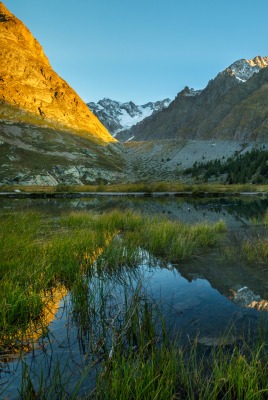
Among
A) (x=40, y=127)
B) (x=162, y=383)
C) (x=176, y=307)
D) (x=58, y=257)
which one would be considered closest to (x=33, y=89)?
(x=40, y=127)

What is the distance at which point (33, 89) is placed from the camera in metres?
138

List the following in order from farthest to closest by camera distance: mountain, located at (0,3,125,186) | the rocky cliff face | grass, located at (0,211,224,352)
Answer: the rocky cliff face < mountain, located at (0,3,125,186) < grass, located at (0,211,224,352)

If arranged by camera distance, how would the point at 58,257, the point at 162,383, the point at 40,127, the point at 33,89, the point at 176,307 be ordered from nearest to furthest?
1. the point at 162,383
2. the point at 176,307
3. the point at 58,257
4. the point at 40,127
5. the point at 33,89

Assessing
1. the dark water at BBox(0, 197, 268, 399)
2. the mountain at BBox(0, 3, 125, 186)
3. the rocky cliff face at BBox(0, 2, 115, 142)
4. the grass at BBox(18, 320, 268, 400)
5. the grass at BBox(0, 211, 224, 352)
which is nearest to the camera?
the grass at BBox(18, 320, 268, 400)

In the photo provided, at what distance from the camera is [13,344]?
4.98 m

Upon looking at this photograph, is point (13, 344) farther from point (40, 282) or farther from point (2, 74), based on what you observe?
point (2, 74)

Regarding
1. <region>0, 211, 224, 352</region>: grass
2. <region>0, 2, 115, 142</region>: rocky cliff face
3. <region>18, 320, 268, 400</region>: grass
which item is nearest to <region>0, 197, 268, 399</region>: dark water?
<region>18, 320, 268, 400</region>: grass

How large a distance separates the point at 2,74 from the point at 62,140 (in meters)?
48.6

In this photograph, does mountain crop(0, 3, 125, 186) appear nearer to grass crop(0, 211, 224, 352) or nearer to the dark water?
grass crop(0, 211, 224, 352)

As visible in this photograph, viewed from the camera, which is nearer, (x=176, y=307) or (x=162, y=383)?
(x=162, y=383)

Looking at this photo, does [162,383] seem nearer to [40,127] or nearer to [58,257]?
[58,257]

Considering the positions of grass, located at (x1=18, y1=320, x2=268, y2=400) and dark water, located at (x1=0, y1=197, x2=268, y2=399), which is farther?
dark water, located at (x1=0, y1=197, x2=268, y2=399)

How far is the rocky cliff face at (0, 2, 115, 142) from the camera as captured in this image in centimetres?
12781

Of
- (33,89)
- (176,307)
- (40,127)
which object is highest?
(33,89)
